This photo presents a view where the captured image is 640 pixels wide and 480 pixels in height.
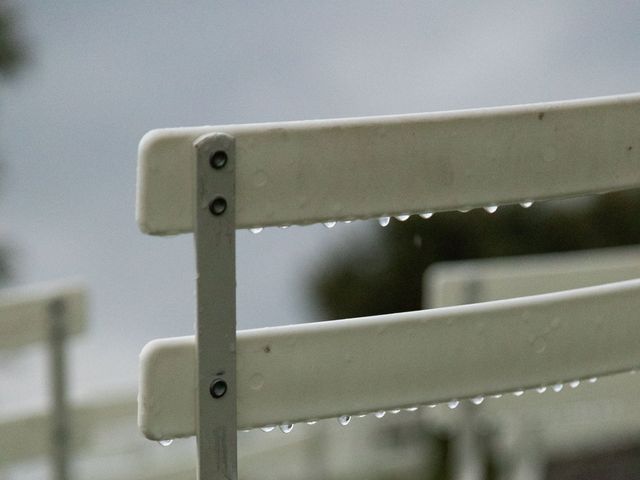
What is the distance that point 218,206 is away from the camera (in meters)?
1.19

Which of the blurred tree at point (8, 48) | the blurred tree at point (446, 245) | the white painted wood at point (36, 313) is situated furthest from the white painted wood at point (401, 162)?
the blurred tree at point (446, 245)

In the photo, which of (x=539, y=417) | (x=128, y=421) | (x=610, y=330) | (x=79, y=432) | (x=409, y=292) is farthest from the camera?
(x=409, y=292)

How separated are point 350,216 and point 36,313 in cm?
187

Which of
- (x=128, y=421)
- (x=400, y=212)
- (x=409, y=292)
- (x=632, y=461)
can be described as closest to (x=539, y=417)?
(x=128, y=421)

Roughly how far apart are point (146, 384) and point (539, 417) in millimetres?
2898

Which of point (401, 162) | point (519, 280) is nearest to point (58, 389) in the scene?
point (519, 280)

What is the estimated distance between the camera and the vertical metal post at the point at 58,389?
9.50 ft

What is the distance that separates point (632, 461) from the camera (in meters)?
7.54

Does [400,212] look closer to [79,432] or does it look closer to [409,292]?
[79,432]

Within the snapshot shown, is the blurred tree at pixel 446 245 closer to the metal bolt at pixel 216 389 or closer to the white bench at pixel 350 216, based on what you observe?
the white bench at pixel 350 216

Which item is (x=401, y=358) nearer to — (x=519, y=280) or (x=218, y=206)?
(x=218, y=206)

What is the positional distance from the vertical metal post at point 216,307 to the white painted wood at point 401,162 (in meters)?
0.02

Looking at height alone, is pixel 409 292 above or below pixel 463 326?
below

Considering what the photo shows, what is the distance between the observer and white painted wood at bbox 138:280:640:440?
122 centimetres
